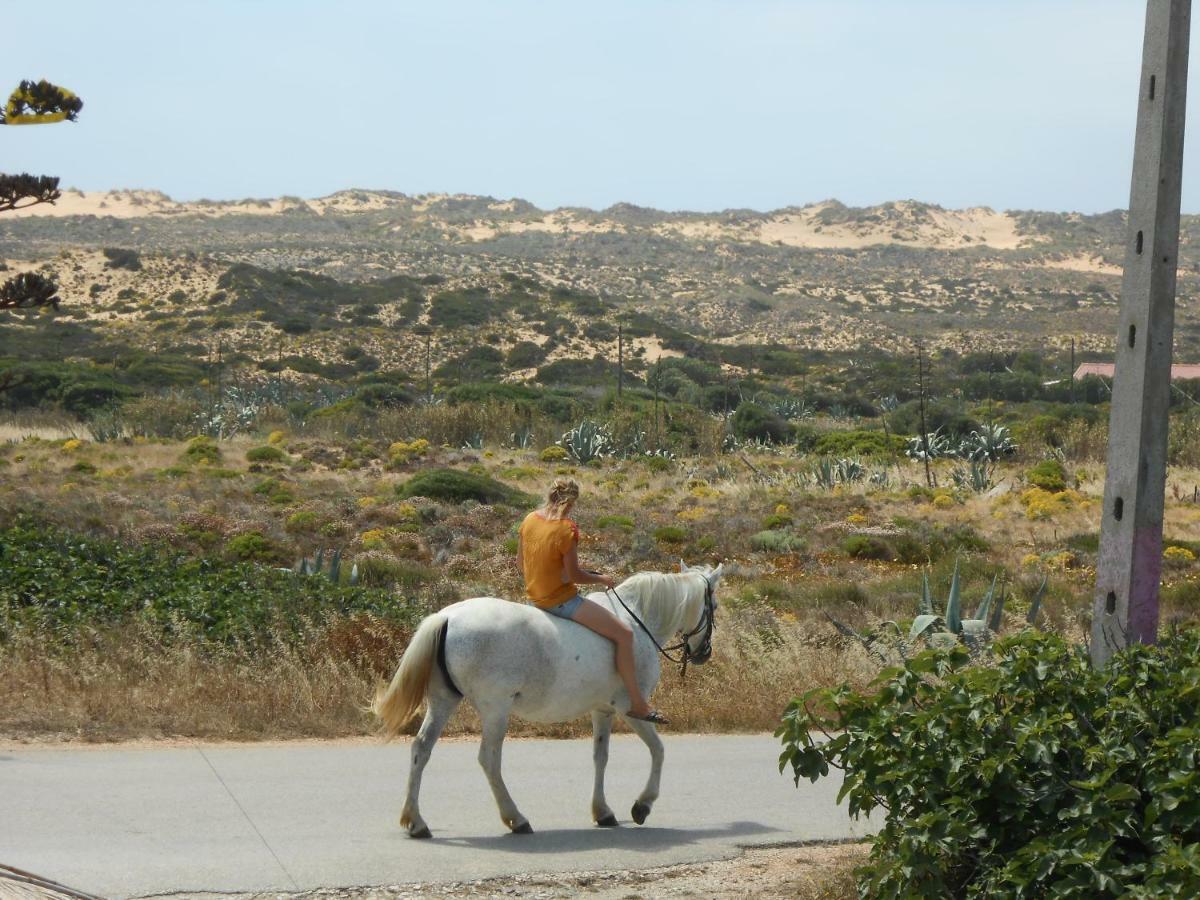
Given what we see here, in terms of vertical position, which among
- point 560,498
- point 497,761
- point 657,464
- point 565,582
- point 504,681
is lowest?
point 657,464

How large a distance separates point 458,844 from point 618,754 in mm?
2911

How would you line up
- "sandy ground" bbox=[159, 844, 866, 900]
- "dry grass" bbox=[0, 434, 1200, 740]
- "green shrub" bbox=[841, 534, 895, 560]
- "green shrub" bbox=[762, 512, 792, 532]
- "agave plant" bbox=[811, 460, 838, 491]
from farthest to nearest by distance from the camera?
1. "agave plant" bbox=[811, 460, 838, 491]
2. "green shrub" bbox=[762, 512, 792, 532]
3. "green shrub" bbox=[841, 534, 895, 560]
4. "dry grass" bbox=[0, 434, 1200, 740]
5. "sandy ground" bbox=[159, 844, 866, 900]

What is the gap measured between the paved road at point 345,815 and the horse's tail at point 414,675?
67cm

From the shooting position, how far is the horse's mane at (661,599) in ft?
28.4

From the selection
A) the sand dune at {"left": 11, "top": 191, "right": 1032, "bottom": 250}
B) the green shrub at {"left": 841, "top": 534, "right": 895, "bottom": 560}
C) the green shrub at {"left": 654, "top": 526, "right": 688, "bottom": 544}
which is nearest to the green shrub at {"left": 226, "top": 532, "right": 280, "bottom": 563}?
the green shrub at {"left": 654, "top": 526, "right": 688, "bottom": 544}

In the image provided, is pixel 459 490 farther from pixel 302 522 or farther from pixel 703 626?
pixel 703 626

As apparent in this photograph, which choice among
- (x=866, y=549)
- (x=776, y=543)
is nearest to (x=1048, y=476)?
(x=866, y=549)

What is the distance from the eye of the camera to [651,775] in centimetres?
845

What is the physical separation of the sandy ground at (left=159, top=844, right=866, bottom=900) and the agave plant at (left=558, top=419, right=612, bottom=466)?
90.2ft

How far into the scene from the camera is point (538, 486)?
31266 millimetres

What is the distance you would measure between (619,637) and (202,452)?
87.0 feet

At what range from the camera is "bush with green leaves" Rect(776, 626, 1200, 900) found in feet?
17.7

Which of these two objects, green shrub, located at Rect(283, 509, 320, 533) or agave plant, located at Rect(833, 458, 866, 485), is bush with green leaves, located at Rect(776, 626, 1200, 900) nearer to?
green shrub, located at Rect(283, 509, 320, 533)

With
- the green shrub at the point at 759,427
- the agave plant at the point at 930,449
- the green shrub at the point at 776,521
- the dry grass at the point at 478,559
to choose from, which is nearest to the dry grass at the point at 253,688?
the dry grass at the point at 478,559
